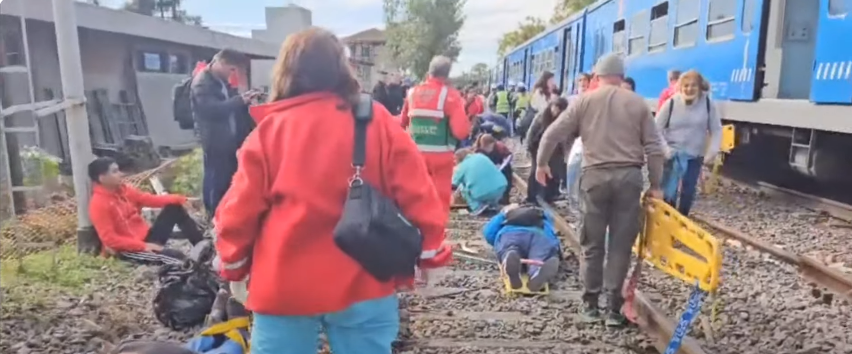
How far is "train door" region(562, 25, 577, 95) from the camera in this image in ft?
65.8

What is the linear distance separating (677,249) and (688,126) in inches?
130

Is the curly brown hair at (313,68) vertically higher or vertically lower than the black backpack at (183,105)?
higher

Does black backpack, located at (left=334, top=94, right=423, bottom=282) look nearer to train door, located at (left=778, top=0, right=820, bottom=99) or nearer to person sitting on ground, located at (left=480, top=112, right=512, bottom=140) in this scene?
train door, located at (left=778, top=0, right=820, bottom=99)

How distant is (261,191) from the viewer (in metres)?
2.58

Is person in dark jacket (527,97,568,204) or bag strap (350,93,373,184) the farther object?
person in dark jacket (527,97,568,204)

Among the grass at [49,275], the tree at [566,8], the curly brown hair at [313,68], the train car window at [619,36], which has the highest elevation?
the tree at [566,8]

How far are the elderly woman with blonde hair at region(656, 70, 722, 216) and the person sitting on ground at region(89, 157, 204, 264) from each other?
4381 mm

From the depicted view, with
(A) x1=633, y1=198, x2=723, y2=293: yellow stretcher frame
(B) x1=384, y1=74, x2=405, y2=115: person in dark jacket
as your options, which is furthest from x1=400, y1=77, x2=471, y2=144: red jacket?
(B) x1=384, y1=74, x2=405, y2=115: person in dark jacket

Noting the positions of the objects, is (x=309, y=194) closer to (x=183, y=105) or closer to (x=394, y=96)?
(x=183, y=105)

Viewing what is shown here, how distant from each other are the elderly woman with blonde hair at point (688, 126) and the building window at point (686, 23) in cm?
364

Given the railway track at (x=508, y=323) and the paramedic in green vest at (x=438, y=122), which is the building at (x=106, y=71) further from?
the railway track at (x=508, y=323)

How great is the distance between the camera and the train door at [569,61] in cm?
2006

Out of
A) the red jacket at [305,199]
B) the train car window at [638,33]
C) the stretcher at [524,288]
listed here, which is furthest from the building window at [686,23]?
the red jacket at [305,199]

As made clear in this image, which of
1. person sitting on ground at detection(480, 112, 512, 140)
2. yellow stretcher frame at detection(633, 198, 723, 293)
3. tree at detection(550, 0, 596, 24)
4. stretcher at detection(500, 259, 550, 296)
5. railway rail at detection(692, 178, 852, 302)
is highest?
tree at detection(550, 0, 596, 24)
